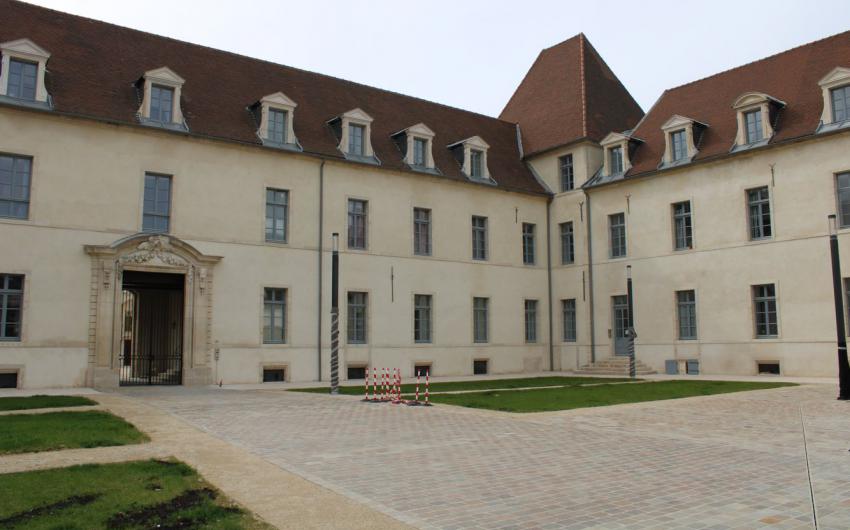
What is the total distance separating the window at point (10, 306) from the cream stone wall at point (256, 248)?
11.7 inches

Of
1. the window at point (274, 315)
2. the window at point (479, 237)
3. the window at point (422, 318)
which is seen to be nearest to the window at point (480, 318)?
the window at point (479, 237)

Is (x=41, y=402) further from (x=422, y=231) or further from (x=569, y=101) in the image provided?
(x=569, y=101)

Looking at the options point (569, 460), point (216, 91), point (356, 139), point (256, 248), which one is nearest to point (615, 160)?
point (356, 139)

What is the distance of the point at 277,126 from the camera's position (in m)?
25.5

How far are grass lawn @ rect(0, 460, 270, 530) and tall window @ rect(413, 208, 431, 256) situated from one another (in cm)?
2103

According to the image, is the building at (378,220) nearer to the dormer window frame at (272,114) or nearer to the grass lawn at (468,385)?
the dormer window frame at (272,114)

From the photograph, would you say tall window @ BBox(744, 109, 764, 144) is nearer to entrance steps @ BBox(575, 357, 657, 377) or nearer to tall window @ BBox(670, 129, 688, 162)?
tall window @ BBox(670, 129, 688, 162)

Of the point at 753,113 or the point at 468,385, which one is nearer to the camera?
the point at 468,385

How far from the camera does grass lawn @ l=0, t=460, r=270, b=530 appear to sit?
548cm

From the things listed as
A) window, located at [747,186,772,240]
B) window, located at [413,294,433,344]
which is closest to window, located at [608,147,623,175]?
window, located at [747,186,772,240]

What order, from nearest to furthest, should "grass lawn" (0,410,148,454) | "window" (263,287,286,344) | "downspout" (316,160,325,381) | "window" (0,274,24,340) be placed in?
"grass lawn" (0,410,148,454), "window" (0,274,24,340), "window" (263,287,286,344), "downspout" (316,160,325,381)

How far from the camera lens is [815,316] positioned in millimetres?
23359

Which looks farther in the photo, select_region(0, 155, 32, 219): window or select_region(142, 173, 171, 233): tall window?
select_region(142, 173, 171, 233): tall window

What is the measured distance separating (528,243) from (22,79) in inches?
808
